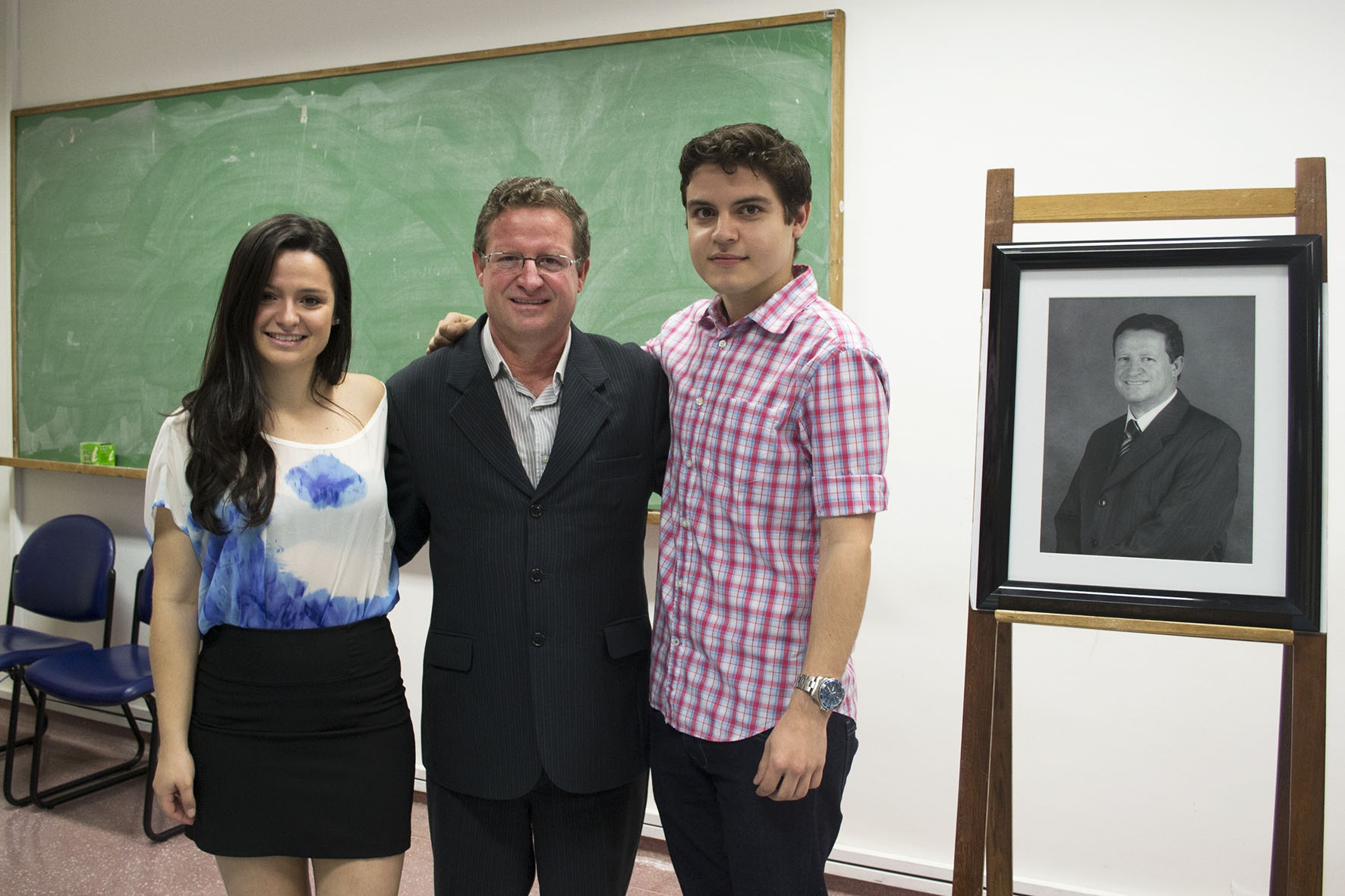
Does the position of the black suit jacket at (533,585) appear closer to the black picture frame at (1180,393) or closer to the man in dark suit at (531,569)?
the man in dark suit at (531,569)

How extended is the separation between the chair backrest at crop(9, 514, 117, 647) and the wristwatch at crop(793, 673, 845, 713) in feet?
9.57

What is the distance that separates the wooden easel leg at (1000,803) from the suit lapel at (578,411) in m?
0.73

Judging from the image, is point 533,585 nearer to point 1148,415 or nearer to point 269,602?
point 269,602

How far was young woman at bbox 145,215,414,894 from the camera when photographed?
1.42 m

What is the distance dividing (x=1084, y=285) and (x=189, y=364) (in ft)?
10.0

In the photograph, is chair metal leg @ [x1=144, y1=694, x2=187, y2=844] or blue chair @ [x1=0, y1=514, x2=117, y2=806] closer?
chair metal leg @ [x1=144, y1=694, x2=187, y2=844]

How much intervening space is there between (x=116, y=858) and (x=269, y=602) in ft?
6.11

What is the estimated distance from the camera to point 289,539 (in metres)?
1.42

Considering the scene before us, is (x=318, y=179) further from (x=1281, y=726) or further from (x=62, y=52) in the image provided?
(x=1281, y=726)

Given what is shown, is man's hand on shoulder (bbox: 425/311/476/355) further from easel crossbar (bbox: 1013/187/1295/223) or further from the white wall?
the white wall

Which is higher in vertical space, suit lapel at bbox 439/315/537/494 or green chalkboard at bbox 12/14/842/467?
green chalkboard at bbox 12/14/842/467

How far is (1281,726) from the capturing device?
52.6 inches

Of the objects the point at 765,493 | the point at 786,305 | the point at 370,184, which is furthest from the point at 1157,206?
the point at 370,184

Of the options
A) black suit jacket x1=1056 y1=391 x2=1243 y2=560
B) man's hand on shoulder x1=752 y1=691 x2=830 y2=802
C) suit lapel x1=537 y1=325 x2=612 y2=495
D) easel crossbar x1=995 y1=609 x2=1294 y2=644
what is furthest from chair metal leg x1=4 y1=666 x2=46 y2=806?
black suit jacket x1=1056 y1=391 x2=1243 y2=560
